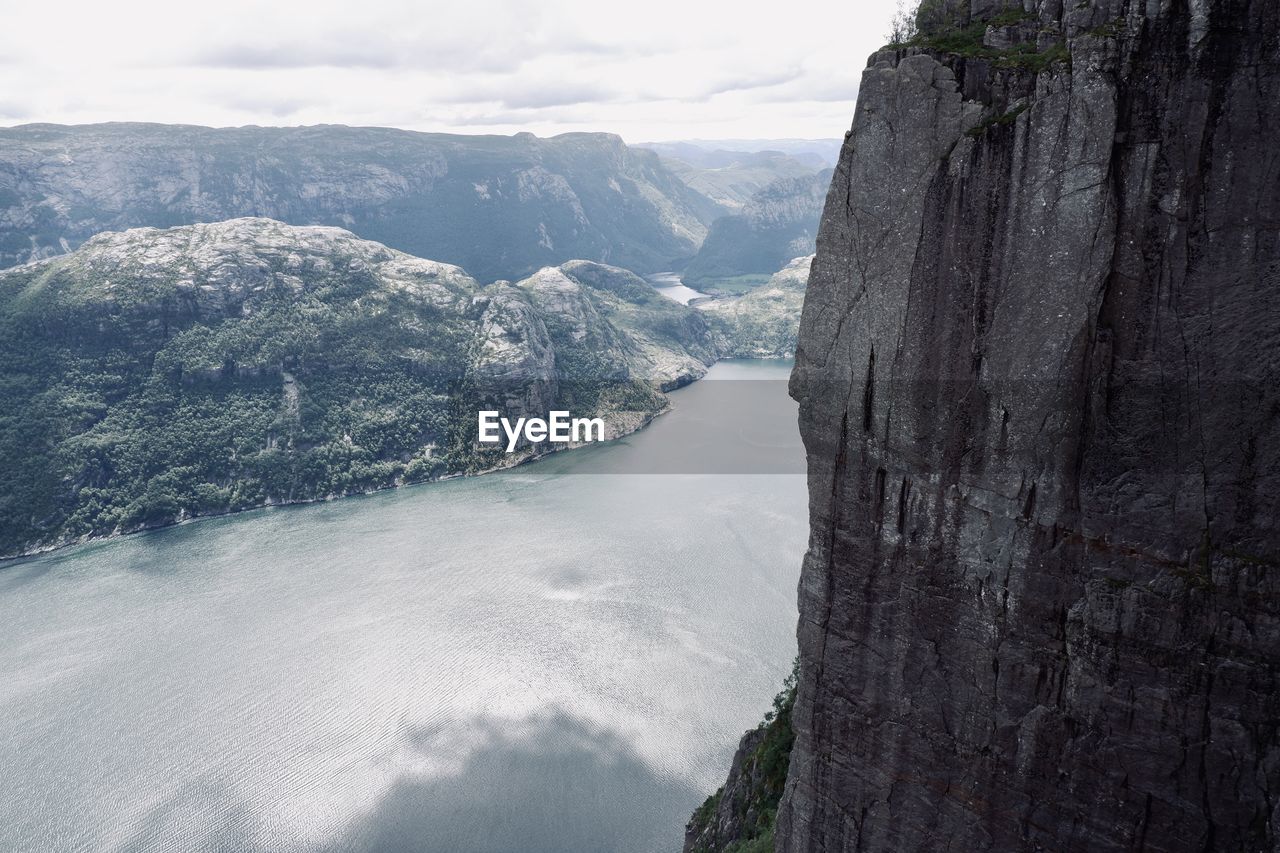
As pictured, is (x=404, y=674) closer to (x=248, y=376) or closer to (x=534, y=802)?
(x=534, y=802)

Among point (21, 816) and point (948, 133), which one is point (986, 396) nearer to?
point (948, 133)

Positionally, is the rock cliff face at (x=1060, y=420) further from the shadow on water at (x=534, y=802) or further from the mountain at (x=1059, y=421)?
the shadow on water at (x=534, y=802)

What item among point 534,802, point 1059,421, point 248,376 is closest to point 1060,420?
point 1059,421

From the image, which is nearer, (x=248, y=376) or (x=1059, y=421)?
(x=1059, y=421)

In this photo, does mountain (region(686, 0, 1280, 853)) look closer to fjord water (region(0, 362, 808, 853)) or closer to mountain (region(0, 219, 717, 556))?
fjord water (region(0, 362, 808, 853))

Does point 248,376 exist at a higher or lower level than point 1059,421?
lower
